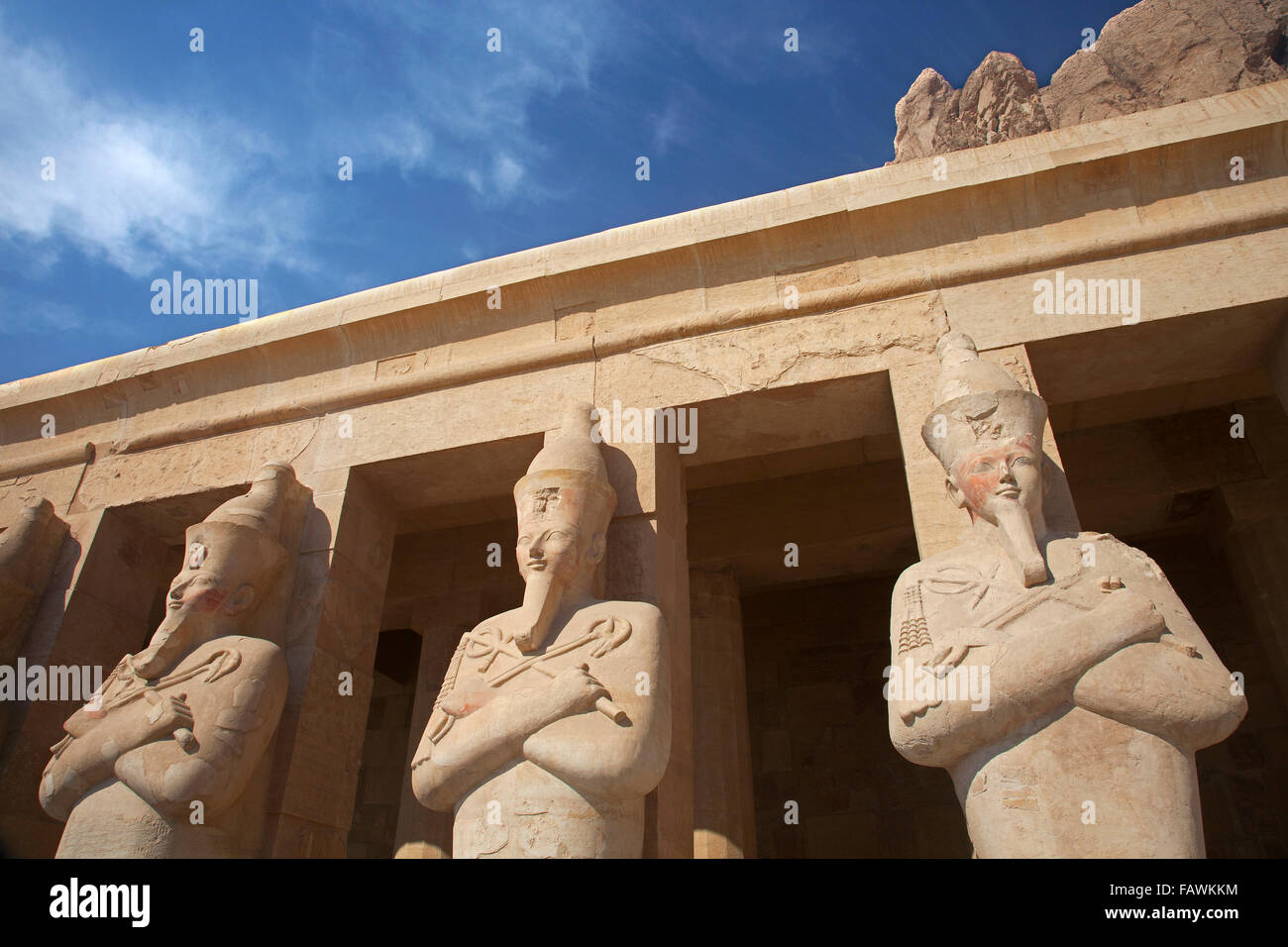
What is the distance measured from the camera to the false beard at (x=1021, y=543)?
9.75 feet

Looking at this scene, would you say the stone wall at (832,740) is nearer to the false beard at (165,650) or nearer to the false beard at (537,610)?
the false beard at (537,610)

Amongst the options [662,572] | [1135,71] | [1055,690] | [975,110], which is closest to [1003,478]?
[1055,690]

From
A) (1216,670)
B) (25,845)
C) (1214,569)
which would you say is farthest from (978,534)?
(25,845)

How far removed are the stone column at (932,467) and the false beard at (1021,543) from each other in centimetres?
44

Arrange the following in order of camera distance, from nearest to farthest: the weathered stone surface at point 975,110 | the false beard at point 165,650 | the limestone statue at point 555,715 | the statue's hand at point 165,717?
the limestone statue at point 555,715, the statue's hand at point 165,717, the false beard at point 165,650, the weathered stone surface at point 975,110

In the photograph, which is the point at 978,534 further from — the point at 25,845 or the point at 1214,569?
the point at 25,845

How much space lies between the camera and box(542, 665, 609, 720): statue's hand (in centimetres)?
309

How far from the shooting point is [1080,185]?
447 centimetres

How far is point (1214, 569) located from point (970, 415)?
14.3 ft

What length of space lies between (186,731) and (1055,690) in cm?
331

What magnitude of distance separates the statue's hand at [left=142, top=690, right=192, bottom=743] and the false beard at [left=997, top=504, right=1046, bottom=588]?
3333 millimetres

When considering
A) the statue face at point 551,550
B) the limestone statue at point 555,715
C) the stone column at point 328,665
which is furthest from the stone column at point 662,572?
the stone column at point 328,665

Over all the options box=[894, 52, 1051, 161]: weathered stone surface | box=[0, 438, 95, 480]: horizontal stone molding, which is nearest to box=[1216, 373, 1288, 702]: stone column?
box=[894, 52, 1051, 161]: weathered stone surface
